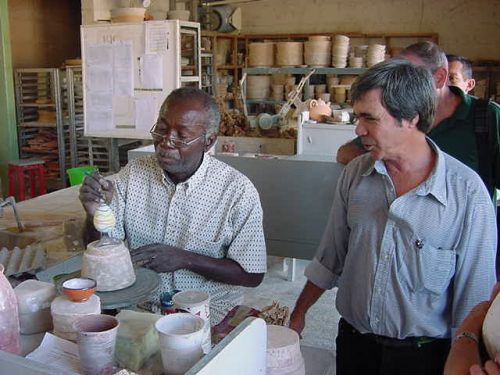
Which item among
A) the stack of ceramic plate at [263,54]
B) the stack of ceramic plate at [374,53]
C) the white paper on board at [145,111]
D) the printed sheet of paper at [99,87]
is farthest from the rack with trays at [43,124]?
the stack of ceramic plate at [374,53]

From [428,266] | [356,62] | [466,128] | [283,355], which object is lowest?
[283,355]

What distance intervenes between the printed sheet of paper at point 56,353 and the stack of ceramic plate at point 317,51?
6279mm

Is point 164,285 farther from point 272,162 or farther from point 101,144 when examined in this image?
point 101,144

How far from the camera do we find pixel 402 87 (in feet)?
4.80

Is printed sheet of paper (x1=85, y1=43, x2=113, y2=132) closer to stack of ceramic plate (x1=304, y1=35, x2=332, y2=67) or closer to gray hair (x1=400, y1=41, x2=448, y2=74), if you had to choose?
stack of ceramic plate (x1=304, y1=35, x2=332, y2=67)

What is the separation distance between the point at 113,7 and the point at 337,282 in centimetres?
460

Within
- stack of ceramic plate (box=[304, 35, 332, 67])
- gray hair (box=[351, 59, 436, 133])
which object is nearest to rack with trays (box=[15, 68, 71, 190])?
stack of ceramic plate (box=[304, 35, 332, 67])

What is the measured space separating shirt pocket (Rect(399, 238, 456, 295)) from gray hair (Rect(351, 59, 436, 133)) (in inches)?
14.1

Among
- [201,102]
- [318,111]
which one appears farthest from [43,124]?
[201,102]

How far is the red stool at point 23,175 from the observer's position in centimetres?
602

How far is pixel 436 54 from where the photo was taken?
86.7 inches

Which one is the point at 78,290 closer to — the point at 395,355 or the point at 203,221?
the point at 203,221

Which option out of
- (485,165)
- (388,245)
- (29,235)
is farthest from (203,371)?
(29,235)

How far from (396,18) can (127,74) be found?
5064 millimetres
